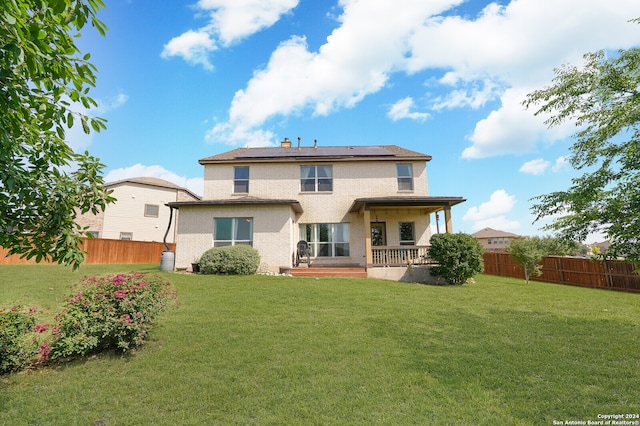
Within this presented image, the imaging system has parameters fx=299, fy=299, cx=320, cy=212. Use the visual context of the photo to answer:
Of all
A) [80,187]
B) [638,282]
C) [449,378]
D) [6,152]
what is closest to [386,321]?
[449,378]

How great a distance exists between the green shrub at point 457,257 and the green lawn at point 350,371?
13.2 ft

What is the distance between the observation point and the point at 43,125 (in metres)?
3.00

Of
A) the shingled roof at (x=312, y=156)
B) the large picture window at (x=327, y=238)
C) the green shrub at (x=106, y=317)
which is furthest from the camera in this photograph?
the shingled roof at (x=312, y=156)

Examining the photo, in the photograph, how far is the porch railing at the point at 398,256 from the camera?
14.0 metres

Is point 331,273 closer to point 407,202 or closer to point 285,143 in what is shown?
point 407,202

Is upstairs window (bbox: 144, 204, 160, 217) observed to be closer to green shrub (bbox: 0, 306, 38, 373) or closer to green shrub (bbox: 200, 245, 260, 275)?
green shrub (bbox: 200, 245, 260, 275)

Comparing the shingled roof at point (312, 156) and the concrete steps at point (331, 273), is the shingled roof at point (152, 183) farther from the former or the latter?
the concrete steps at point (331, 273)

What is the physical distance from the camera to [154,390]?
13.8 feet

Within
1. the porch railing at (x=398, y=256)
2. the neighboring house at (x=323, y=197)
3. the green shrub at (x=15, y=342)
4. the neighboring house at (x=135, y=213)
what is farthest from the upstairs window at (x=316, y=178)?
the neighboring house at (x=135, y=213)

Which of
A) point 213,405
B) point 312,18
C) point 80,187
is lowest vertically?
point 213,405

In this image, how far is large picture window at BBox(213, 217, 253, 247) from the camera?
49.7ft

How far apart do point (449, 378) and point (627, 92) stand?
733cm

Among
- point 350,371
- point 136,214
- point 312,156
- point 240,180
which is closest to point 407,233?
point 312,156

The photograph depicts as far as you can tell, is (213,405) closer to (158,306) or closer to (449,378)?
(158,306)
